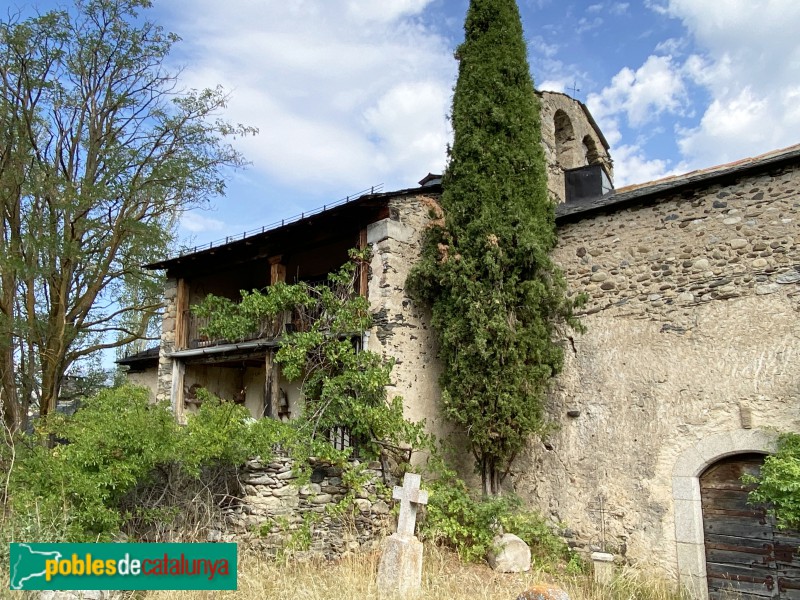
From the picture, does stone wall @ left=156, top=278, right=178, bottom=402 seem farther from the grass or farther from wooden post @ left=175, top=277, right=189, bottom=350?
the grass

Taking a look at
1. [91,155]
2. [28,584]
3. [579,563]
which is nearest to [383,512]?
[579,563]

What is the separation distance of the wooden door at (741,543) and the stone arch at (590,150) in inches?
270

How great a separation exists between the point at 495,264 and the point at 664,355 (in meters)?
2.33

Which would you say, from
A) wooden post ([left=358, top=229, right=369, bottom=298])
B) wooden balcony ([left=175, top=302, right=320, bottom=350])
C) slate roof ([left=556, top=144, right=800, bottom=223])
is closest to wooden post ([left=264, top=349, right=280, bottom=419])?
wooden balcony ([left=175, top=302, right=320, bottom=350])

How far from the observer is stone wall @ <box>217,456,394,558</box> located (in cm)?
704

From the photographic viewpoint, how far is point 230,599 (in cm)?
527

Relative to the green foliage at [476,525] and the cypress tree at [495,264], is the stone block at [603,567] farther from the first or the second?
the cypress tree at [495,264]

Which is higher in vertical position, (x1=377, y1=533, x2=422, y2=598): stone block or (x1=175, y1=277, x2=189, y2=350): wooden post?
(x1=175, y1=277, x2=189, y2=350): wooden post

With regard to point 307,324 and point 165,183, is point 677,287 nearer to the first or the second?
point 307,324

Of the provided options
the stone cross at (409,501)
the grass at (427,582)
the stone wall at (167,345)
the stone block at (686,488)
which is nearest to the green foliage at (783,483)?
the stone block at (686,488)

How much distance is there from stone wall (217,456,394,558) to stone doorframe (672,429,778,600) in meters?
3.48

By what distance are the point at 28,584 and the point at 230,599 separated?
5.36ft
